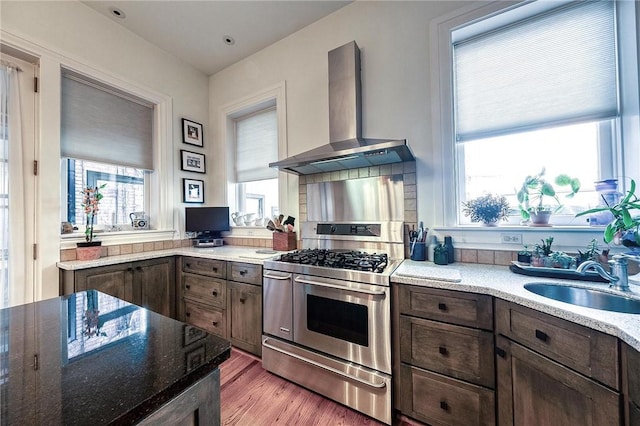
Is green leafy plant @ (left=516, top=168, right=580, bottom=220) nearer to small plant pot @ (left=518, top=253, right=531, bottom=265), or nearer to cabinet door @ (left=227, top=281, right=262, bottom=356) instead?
small plant pot @ (left=518, top=253, right=531, bottom=265)

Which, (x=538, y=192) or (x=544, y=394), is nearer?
(x=544, y=394)

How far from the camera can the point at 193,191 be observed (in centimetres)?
321

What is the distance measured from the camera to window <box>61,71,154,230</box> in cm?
231

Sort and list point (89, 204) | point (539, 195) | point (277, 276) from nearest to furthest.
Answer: point (539, 195) < point (277, 276) < point (89, 204)

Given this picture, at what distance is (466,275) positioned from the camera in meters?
1.50

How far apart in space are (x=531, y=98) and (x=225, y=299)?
291 centimetres

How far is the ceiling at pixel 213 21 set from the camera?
2.34 m

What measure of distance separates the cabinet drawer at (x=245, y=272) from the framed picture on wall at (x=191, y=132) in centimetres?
188

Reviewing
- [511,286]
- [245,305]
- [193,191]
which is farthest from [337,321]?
[193,191]

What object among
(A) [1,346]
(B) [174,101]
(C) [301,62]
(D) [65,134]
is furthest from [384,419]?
(B) [174,101]

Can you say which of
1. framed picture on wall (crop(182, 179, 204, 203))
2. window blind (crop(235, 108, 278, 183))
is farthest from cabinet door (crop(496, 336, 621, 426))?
framed picture on wall (crop(182, 179, 204, 203))

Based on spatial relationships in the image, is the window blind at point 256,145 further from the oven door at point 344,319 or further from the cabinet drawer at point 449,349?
the cabinet drawer at point 449,349

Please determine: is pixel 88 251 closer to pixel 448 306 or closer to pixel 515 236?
pixel 448 306

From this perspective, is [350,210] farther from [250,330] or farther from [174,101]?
[174,101]
